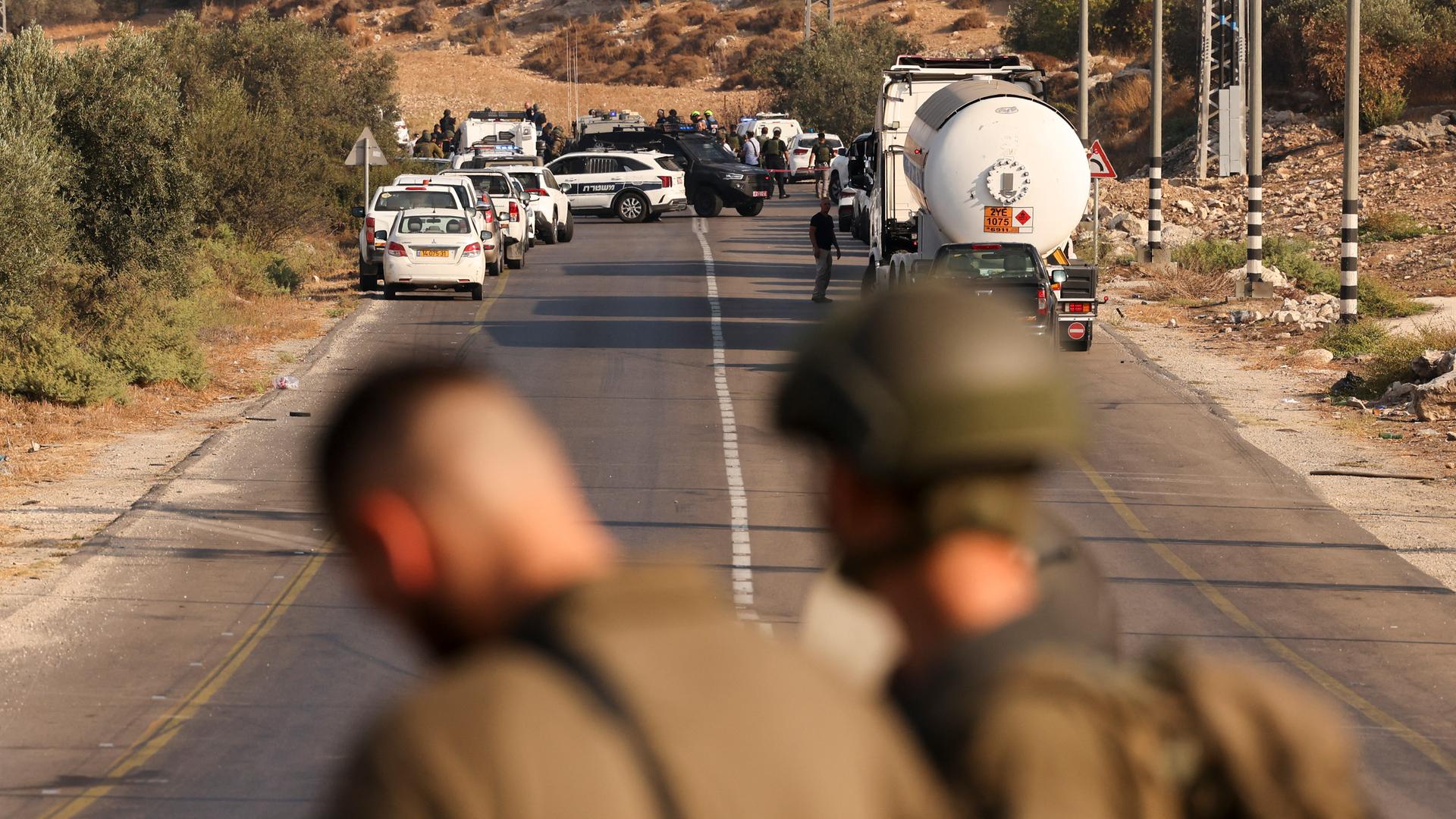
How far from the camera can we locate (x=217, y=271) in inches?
1233

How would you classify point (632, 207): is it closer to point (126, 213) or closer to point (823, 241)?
point (823, 241)

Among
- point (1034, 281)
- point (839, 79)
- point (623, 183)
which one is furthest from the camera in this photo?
point (839, 79)

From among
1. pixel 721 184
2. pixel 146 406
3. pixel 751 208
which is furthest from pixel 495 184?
pixel 146 406

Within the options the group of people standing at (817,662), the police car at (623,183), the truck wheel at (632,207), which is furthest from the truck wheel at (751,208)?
the group of people standing at (817,662)

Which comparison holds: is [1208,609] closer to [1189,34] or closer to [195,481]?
[195,481]

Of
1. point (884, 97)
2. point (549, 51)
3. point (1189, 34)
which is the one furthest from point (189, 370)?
point (549, 51)

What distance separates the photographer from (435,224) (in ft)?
99.9

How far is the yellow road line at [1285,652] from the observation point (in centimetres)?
855

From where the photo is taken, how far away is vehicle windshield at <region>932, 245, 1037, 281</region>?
2248 centimetres

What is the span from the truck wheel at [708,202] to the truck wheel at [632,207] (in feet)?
7.71

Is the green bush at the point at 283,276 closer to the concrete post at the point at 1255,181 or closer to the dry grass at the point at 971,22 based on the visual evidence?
the concrete post at the point at 1255,181

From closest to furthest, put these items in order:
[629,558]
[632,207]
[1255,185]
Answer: [629,558] → [1255,185] → [632,207]

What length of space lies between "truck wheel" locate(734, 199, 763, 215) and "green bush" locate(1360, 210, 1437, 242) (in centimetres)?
1568

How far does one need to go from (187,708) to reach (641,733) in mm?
8373
